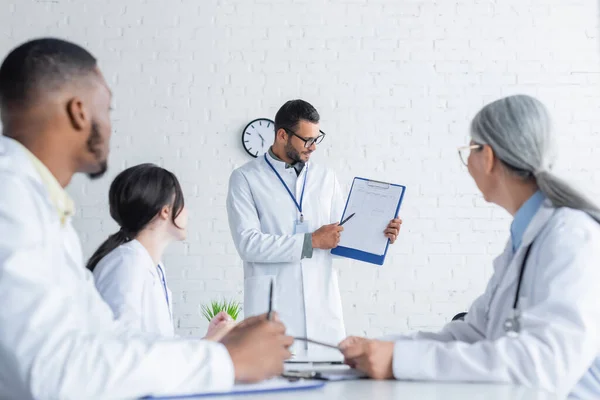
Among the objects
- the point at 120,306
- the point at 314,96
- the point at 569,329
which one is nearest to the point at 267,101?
the point at 314,96

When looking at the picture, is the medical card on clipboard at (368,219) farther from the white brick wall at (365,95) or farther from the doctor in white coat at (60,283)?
the doctor in white coat at (60,283)

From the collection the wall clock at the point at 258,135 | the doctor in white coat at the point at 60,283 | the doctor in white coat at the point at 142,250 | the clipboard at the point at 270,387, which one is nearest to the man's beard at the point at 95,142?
the doctor in white coat at the point at 60,283

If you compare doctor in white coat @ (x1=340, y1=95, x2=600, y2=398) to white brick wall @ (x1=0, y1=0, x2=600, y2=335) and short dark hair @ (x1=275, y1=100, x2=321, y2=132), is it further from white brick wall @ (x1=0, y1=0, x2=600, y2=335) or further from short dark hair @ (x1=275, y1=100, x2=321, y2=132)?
white brick wall @ (x1=0, y1=0, x2=600, y2=335)

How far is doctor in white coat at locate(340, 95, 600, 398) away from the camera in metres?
1.56

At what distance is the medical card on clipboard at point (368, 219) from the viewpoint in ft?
12.0

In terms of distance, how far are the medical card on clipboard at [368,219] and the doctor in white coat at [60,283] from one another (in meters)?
2.07

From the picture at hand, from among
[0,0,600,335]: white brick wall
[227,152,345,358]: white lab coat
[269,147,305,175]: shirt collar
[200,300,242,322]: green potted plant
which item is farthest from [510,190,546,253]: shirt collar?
[0,0,600,335]: white brick wall

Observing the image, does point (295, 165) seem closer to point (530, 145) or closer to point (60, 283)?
point (530, 145)

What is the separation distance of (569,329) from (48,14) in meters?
4.62

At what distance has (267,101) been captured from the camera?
5.16m

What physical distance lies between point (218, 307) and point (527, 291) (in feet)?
10.9

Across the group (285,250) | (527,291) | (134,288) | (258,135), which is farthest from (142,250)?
(258,135)

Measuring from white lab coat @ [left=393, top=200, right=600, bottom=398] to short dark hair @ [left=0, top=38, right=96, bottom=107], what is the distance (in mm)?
917

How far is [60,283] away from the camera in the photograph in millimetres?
1357
